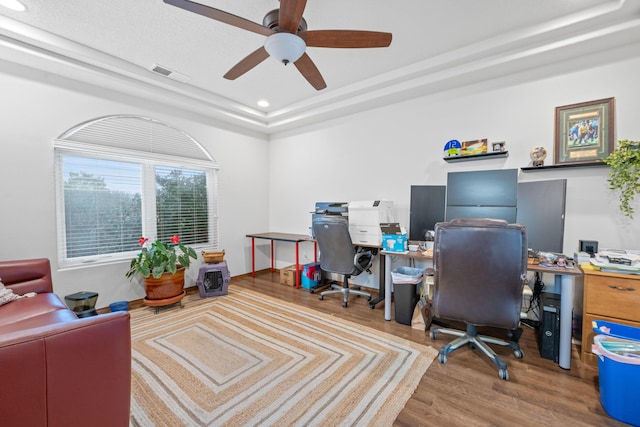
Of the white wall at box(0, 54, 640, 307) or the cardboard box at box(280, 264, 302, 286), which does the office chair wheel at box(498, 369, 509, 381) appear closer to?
the white wall at box(0, 54, 640, 307)

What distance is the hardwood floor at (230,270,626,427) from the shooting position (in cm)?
152

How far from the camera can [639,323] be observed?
1816mm

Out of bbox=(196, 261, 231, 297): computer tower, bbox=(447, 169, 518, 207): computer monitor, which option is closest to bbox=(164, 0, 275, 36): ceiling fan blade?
bbox=(447, 169, 518, 207): computer monitor

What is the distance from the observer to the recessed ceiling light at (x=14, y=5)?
194 centimetres

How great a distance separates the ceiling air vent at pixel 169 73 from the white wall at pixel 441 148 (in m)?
1.93

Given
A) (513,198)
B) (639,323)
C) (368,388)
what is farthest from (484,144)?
(368,388)

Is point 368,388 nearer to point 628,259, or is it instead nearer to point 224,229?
point 628,259

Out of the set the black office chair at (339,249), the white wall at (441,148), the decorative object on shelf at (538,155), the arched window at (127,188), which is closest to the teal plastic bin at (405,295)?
the black office chair at (339,249)

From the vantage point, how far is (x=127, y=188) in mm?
3316

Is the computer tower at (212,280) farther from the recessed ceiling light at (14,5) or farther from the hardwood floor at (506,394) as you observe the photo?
the recessed ceiling light at (14,5)

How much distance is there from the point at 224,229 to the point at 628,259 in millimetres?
4472

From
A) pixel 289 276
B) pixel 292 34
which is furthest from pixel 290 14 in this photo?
pixel 289 276

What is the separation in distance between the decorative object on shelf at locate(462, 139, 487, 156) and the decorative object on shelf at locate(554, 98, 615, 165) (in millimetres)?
600

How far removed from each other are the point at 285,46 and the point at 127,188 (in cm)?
277
